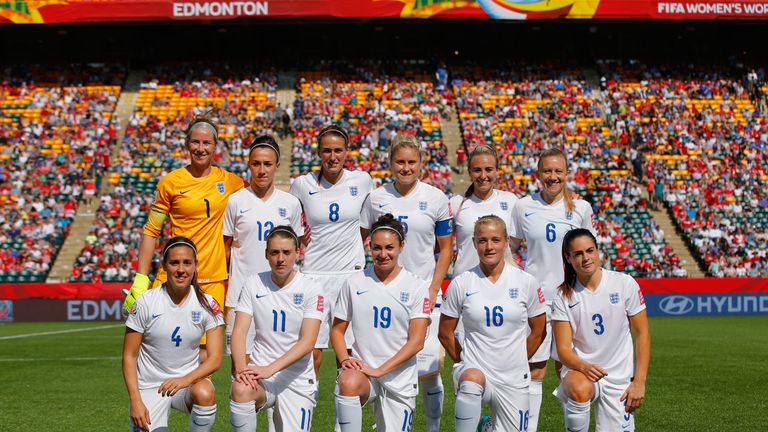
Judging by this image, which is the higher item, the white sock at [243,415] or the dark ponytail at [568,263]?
the dark ponytail at [568,263]

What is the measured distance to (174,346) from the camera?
623 cm

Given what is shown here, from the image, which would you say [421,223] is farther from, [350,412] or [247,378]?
[247,378]

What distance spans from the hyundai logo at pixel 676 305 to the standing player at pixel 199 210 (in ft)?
61.1

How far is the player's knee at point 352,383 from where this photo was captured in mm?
6074

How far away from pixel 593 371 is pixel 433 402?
141cm

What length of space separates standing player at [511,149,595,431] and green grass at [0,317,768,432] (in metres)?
1.68

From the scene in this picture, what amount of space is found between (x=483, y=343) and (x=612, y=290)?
99 centimetres

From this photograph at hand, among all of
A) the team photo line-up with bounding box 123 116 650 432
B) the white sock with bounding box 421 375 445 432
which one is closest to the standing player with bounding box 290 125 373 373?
the team photo line-up with bounding box 123 116 650 432

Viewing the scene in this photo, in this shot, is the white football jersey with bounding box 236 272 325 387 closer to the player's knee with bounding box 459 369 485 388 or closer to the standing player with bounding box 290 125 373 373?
the standing player with bounding box 290 125 373 373

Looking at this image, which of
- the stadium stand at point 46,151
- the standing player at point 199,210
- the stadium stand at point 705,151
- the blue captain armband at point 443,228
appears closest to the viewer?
the standing player at point 199,210

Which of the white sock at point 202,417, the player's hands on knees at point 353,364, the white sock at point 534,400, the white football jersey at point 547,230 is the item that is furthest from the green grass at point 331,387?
the white sock at point 202,417

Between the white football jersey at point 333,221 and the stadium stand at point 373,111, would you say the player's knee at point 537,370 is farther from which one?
the stadium stand at point 373,111

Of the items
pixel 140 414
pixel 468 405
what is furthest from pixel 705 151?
pixel 140 414

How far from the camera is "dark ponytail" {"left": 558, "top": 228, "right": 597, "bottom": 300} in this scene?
6.32 m
